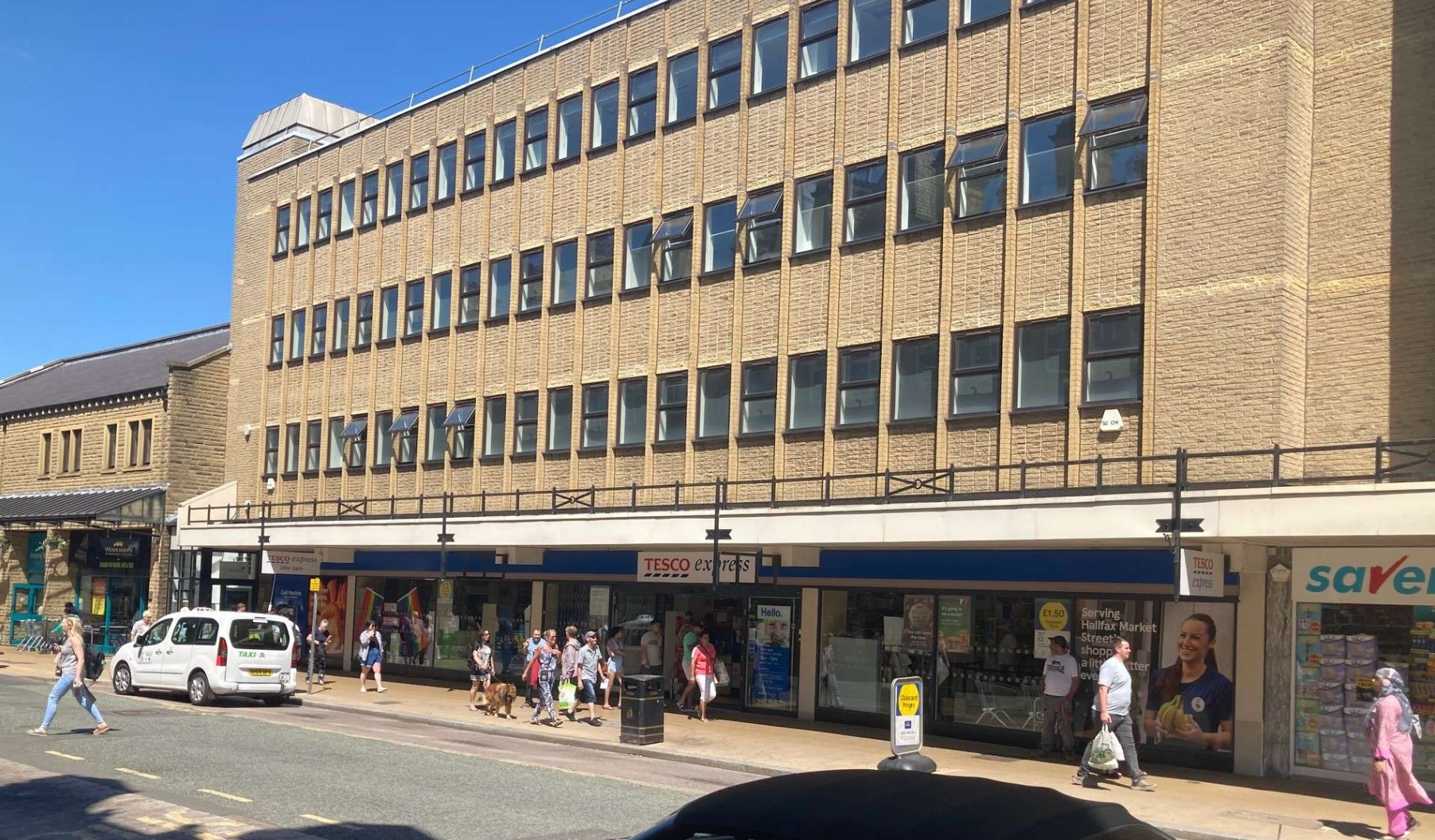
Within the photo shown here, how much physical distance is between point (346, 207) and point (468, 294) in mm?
6299

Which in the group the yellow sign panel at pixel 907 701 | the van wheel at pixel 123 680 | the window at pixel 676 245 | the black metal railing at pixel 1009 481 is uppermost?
the window at pixel 676 245

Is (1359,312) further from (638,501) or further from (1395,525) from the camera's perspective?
(638,501)

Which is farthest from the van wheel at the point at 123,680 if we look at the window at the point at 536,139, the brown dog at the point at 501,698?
the window at the point at 536,139

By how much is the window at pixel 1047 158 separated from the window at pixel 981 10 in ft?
6.33

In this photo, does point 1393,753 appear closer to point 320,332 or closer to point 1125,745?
point 1125,745

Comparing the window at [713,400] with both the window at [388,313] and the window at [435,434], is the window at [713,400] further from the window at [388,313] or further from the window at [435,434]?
the window at [388,313]

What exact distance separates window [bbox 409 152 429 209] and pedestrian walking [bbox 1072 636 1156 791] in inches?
842

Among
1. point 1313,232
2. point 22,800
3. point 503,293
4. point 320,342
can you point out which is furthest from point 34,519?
point 1313,232

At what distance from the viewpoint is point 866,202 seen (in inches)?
908

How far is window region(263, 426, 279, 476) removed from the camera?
36.9m

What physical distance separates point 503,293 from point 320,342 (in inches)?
308

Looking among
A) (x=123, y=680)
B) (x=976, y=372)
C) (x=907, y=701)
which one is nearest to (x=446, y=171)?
(x=123, y=680)

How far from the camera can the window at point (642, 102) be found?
2736cm

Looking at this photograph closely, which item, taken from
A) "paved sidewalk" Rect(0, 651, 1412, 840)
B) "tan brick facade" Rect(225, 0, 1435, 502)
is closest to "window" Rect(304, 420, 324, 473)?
"tan brick facade" Rect(225, 0, 1435, 502)
